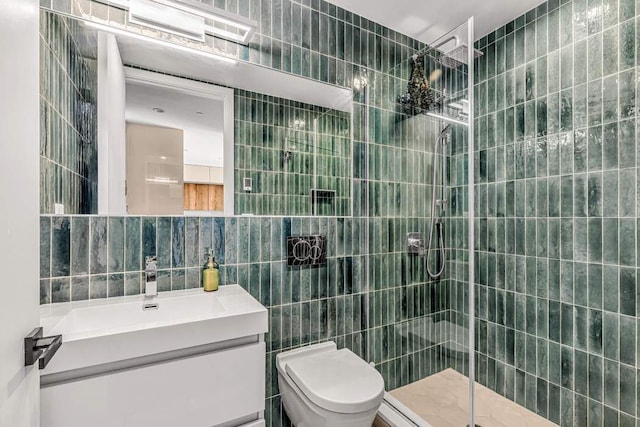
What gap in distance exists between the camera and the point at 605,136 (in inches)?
63.8

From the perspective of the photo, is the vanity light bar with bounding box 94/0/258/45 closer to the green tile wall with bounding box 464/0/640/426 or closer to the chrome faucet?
the chrome faucet

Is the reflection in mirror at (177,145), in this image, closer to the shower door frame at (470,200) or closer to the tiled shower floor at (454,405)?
the shower door frame at (470,200)

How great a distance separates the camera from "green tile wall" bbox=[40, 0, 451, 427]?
1.29 metres

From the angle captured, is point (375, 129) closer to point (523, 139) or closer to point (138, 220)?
point (523, 139)

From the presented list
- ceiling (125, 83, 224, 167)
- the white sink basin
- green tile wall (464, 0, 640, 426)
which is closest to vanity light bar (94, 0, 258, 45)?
ceiling (125, 83, 224, 167)

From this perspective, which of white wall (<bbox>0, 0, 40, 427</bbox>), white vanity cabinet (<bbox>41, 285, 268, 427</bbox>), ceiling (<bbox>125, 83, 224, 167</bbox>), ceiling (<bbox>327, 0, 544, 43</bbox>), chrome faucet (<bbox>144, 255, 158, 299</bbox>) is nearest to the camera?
white wall (<bbox>0, 0, 40, 427</bbox>)

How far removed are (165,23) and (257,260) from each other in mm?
1142

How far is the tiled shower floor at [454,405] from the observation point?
150 cm

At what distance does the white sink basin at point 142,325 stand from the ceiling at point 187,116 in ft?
2.11

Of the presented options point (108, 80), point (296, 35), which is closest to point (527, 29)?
point (296, 35)

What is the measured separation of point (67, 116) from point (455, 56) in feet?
5.50

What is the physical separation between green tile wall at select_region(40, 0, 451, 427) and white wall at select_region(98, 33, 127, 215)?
0.08 meters

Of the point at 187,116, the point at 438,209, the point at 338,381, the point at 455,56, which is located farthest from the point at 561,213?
the point at 187,116

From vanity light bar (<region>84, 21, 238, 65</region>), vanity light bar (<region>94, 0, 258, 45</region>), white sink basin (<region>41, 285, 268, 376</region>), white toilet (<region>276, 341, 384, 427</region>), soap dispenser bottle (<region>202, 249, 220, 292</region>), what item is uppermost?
vanity light bar (<region>94, 0, 258, 45</region>)
